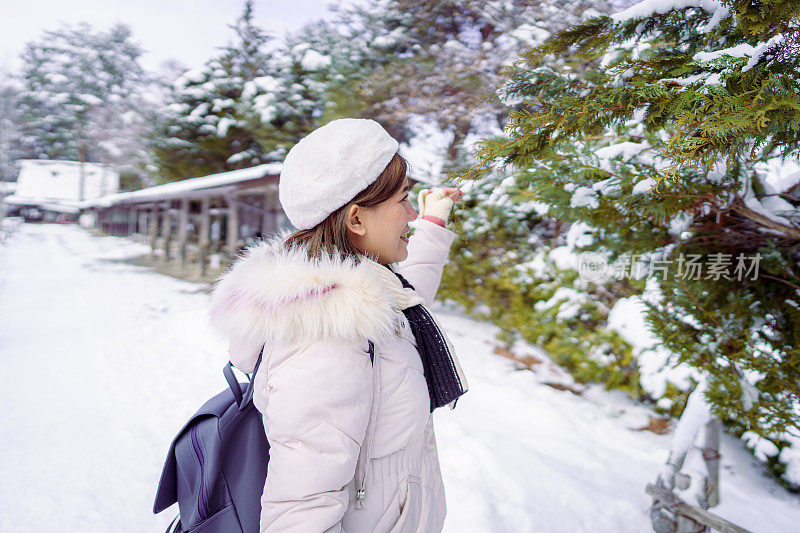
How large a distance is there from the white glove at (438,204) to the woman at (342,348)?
0.51 meters

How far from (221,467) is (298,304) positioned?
0.48 meters

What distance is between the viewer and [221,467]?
108 centimetres

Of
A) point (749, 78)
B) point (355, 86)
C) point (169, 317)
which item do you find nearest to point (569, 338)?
point (749, 78)

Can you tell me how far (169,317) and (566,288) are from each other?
5.96 metres

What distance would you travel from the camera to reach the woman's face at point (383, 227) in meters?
1.20

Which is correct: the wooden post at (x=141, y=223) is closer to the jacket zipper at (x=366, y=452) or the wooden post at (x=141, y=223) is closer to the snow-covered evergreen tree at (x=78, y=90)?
the snow-covered evergreen tree at (x=78, y=90)

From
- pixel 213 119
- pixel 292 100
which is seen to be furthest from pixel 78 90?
pixel 292 100

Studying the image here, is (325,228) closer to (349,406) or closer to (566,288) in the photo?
(349,406)

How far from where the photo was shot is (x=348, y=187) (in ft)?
3.68

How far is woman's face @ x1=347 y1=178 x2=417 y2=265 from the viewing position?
1.20 meters

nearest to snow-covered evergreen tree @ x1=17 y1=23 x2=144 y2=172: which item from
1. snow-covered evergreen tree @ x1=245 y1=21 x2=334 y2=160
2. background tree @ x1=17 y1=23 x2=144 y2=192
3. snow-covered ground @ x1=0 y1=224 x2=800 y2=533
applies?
background tree @ x1=17 y1=23 x2=144 y2=192

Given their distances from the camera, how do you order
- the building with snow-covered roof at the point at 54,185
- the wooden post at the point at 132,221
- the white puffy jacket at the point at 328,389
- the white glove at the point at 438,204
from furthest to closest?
the building with snow-covered roof at the point at 54,185 → the wooden post at the point at 132,221 → the white glove at the point at 438,204 → the white puffy jacket at the point at 328,389

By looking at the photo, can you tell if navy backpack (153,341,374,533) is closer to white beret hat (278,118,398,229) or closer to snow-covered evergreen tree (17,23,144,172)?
white beret hat (278,118,398,229)

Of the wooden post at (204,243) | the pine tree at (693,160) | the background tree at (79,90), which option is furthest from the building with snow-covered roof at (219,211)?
the background tree at (79,90)
